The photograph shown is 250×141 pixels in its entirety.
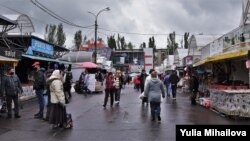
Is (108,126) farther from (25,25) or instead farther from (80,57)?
(80,57)

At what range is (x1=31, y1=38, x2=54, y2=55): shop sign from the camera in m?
30.6

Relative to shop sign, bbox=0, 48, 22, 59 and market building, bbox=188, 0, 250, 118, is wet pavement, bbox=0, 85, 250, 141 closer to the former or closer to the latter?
market building, bbox=188, 0, 250, 118

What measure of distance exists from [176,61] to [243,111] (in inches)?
1478

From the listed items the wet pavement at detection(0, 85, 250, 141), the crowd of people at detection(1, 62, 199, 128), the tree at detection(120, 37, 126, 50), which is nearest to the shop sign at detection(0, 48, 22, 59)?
the crowd of people at detection(1, 62, 199, 128)

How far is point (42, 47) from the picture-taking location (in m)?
33.3

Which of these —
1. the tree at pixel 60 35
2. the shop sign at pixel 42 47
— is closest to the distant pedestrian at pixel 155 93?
the shop sign at pixel 42 47

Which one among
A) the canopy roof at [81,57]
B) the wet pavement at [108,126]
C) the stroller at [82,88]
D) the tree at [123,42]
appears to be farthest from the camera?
the tree at [123,42]

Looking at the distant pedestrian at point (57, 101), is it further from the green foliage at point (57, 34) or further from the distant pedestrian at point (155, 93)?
the green foliage at point (57, 34)

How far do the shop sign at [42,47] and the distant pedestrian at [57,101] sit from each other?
59.6 feet

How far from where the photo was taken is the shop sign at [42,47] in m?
30.6

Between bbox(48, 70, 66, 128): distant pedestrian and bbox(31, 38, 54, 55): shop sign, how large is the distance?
18167mm

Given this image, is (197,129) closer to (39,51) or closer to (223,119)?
(223,119)

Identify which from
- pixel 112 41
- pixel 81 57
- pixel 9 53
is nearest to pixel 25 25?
pixel 9 53

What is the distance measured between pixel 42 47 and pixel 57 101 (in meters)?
21.3
